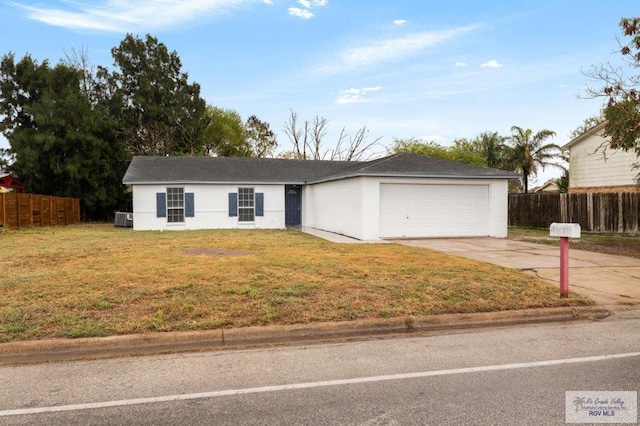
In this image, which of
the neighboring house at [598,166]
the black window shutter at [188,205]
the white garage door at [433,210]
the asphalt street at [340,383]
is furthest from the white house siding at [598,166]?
the asphalt street at [340,383]

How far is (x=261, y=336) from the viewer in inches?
206

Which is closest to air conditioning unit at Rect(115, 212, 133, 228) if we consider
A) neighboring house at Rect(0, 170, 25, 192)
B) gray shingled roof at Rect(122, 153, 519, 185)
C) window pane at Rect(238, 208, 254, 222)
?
gray shingled roof at Rect(122, 153, 519, 185)

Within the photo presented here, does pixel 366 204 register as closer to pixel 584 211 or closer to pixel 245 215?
pixel 245 215

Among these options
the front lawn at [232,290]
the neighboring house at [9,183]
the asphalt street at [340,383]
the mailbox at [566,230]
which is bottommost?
the asphalt street at [340,383]

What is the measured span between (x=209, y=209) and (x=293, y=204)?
4490 mm

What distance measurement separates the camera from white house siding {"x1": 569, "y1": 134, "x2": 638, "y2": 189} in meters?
22.1

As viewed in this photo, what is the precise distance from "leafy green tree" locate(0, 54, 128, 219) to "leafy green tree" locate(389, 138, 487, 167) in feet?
90.7

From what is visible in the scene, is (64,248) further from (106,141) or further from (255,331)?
(106,141)

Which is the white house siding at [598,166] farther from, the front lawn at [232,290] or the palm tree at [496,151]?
the front lawn at [232,290]

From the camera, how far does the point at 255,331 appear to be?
525cm

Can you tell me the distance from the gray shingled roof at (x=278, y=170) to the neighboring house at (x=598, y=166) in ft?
30.9

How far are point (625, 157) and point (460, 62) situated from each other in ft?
34.1

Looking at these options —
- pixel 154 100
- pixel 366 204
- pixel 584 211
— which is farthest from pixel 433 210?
pixel 154 100

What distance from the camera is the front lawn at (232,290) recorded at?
5473mm
